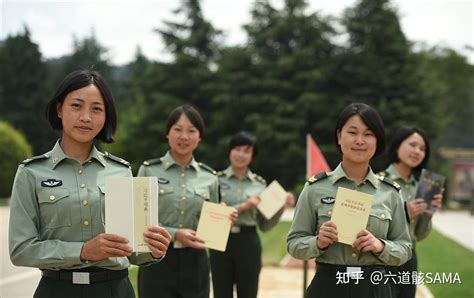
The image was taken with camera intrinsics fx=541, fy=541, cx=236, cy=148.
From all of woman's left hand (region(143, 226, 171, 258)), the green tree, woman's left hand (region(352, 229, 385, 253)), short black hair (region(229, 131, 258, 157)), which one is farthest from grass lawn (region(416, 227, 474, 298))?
the green tree

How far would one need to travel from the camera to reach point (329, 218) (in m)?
2.81

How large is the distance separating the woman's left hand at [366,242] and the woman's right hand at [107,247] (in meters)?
1.12

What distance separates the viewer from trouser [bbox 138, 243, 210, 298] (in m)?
3.71

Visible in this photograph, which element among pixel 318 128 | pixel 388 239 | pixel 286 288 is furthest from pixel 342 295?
pixel 318 128

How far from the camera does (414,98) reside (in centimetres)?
2625

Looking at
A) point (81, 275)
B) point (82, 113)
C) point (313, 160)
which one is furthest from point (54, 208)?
point (313, 160)

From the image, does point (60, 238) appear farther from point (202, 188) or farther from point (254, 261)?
point (254, 261)

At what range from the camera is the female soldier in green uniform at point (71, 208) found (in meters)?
2.20

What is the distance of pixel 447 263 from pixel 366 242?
767 centimetres

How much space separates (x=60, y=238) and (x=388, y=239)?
5.40 ft

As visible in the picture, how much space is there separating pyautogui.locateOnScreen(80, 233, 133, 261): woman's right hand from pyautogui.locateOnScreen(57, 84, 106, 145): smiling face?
19.3 inches

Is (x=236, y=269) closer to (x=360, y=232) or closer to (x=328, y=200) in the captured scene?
(x=328, y=200)

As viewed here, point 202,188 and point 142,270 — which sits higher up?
point 202,188

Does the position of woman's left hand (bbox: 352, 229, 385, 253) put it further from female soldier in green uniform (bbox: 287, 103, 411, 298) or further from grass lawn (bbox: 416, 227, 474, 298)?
grass lawn (bbox: 416, 227, 474, 298)
